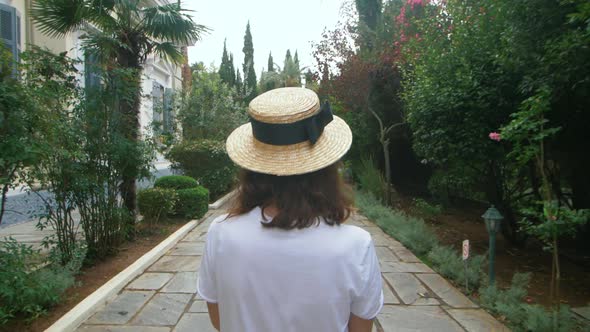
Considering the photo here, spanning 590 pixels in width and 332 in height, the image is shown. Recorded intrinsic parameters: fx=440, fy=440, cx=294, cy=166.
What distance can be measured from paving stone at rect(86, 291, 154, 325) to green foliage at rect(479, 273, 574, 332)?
3310 millimetres

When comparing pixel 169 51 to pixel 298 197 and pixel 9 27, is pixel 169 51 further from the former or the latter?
pixel 298 197

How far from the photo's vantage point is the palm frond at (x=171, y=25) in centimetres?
780

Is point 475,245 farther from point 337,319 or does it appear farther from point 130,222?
point 337,319

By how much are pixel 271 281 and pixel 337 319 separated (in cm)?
22

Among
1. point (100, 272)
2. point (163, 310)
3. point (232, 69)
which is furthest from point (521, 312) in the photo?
point (232, 69)

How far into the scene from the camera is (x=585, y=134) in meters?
5.92

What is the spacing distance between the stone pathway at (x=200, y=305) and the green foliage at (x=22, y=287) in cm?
40

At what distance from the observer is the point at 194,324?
151 inches

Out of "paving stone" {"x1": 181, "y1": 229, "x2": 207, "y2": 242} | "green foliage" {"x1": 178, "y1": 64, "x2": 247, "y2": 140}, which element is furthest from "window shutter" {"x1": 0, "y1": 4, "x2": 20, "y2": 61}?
"green foliage" {"x1": 178, "y1": 64, "x2": 247, "y2": 140}

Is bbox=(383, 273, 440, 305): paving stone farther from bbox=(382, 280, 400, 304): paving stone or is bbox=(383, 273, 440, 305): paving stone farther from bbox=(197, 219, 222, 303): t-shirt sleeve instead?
bbox=(197, 219, 222, 303): t-shirt sleeve

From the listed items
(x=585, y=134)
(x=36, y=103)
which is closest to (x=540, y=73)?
(x=585, y=134)

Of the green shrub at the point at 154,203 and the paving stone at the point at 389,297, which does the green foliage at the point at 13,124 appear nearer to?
the paving stone at the point at 389,297

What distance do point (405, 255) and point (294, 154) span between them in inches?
213

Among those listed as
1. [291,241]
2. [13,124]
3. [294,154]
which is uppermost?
[13,124]
